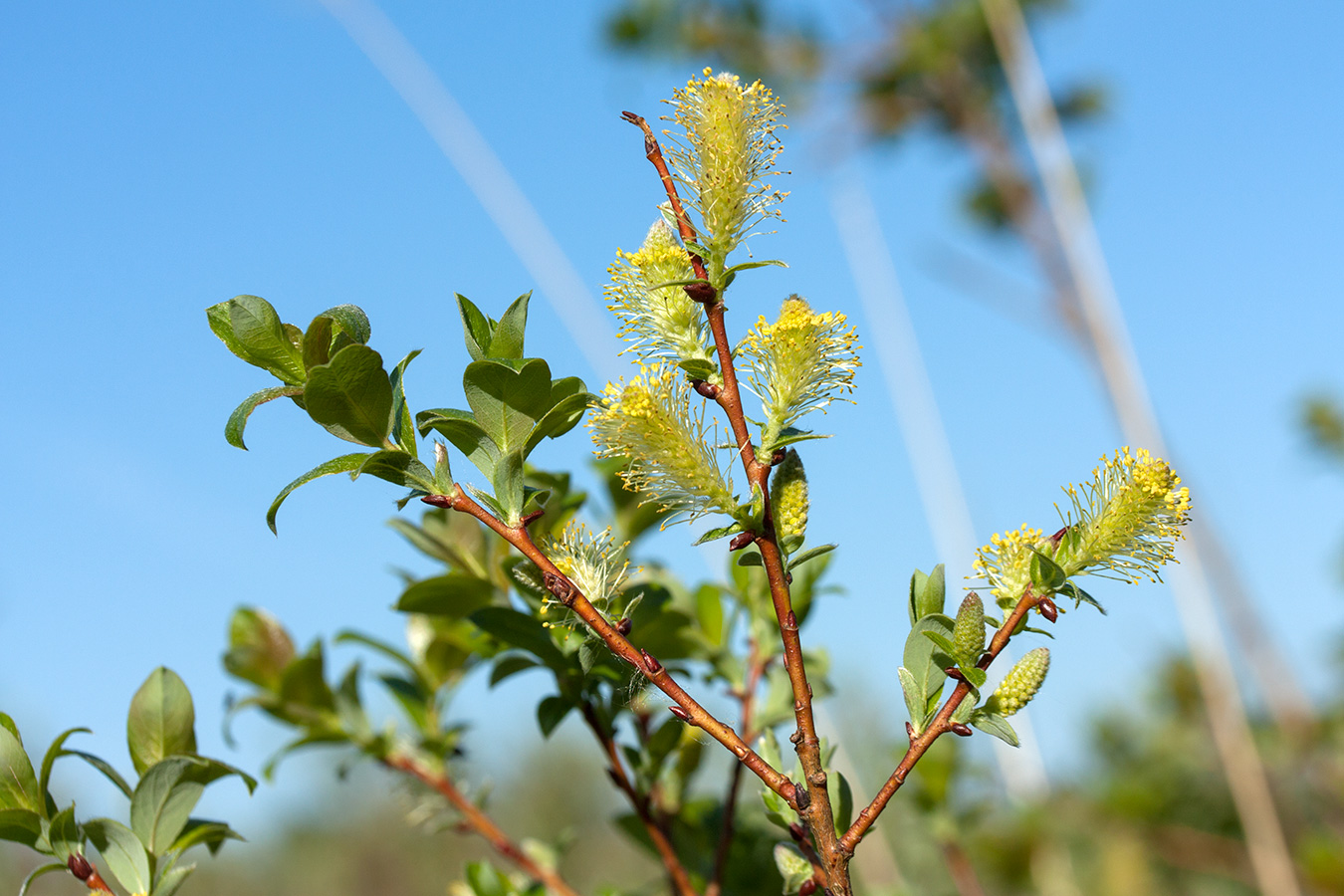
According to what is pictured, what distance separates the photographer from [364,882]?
10.3 metres

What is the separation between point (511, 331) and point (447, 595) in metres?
0.34

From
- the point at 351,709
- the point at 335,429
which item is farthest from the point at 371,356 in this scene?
the point at 351,709

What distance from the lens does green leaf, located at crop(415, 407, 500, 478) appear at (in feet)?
1.83

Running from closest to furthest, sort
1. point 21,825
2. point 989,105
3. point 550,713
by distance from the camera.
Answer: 1. point 21,825
2. point 550,713
3. point 989,105

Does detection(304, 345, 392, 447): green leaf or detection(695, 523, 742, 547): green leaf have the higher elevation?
detection(304, 345, 392, 447): green leaf

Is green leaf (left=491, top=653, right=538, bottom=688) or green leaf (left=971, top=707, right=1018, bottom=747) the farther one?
green leaf (left=491, top=653, right=538, bottom=688)

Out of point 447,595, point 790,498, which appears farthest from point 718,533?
point 447,595

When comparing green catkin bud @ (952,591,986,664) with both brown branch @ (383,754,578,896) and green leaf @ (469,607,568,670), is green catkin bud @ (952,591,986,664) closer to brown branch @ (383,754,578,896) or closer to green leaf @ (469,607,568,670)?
green leaf @ (469,607,568,670)

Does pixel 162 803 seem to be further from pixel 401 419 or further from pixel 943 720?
pixel 943 720

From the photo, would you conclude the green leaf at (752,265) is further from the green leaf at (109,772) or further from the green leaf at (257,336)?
the green leaf at (109,772)

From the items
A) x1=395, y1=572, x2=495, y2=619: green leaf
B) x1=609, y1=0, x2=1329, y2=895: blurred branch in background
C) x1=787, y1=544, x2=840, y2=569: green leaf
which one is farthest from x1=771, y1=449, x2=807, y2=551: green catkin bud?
x1=609, y1=0, x2=1329, y2=895: blurred branch in background

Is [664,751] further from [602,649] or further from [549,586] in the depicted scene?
[549,586]

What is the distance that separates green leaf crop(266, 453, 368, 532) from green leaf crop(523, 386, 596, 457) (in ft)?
0.32

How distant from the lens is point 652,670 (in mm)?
522
